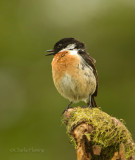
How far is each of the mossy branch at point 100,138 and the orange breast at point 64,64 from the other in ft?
Answer: 7.41

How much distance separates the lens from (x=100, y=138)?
4.83m

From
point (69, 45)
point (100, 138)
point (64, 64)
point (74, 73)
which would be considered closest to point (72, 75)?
point (74, 73)

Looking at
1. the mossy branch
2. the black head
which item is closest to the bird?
the black head

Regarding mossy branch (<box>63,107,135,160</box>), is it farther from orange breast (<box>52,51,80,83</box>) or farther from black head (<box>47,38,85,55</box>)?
black head (<box>47,38,85,55</box>)

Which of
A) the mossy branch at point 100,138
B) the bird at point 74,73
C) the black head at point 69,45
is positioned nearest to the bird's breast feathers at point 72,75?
the bird at point 74,73

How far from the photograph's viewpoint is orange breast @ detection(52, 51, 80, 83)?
24.0ft

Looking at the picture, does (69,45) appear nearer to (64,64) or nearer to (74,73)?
(64,64)

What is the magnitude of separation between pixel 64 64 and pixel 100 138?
2761 millimetres

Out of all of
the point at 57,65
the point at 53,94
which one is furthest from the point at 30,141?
the point at 57,65

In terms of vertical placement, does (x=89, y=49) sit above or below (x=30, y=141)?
above

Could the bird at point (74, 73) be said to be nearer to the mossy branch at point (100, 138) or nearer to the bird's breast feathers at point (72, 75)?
the bird's breast feathers at point (72, 75)

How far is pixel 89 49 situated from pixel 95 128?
19.7 ft

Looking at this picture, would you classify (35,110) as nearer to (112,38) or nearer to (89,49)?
(89,49)

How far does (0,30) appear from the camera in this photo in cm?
1134
